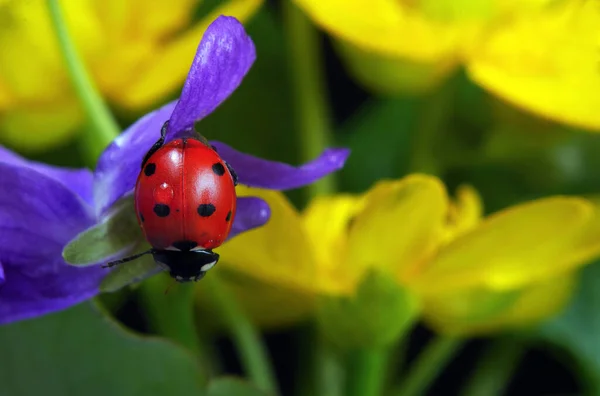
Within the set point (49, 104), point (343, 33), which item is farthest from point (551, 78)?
point (49, 104)

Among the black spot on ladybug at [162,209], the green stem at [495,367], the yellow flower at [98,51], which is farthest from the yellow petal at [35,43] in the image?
the green stem at [495,367]

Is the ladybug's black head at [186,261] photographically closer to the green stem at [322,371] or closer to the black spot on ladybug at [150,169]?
the black spot on ladybug at [150,169]

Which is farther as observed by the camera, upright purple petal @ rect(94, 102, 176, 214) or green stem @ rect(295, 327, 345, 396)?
green stem @ rect(295, 327, 345, 396)

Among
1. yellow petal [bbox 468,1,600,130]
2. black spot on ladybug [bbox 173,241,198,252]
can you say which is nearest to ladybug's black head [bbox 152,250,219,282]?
black spot on ladybug [bbox 173,241,198,252]

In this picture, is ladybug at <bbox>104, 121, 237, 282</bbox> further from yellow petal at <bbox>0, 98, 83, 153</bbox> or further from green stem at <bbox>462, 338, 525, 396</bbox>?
green stem at <bbox>462, 338, 525, 396</bbox>

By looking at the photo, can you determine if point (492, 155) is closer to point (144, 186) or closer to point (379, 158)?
point (379, 158)

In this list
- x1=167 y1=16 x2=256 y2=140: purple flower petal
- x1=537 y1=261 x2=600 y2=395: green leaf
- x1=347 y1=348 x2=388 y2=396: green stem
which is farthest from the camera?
x1=537 y1=261 x2=600 y2=395: green leaf
